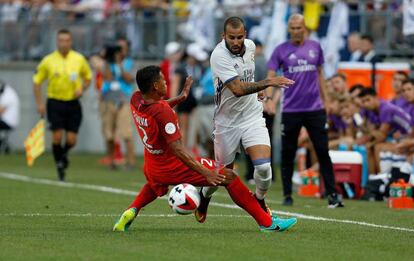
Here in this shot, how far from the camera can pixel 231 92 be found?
41.0 ft

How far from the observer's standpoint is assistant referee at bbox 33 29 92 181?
20.6 m

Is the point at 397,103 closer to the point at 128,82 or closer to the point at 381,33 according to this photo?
Result: the point at 381,33

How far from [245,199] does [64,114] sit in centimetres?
946

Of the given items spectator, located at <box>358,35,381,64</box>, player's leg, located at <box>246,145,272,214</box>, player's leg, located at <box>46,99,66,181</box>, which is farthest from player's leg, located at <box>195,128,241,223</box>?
spectator, located at <box>358,35,381,64</box>

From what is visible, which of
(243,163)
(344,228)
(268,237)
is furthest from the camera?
(243,163)

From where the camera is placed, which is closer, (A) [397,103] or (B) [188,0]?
(A) [397,103]

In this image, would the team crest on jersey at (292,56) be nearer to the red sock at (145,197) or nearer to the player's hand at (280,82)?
the player's hand at (280,82)

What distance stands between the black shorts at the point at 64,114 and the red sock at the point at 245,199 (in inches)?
365

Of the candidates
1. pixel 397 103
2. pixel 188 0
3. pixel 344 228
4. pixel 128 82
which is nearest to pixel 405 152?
pixel 397 103

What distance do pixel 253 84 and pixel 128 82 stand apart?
12.6 m

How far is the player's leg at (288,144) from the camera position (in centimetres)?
1569

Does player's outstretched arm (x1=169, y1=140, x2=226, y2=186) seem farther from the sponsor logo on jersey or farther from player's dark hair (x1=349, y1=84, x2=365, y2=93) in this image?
player's dark hair (x1=349, y1=84, x2=365, y2=93)

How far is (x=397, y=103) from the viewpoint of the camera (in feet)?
61.7

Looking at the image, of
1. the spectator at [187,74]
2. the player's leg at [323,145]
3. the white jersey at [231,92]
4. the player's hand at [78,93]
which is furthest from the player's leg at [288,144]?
the spectator at [187,74]
